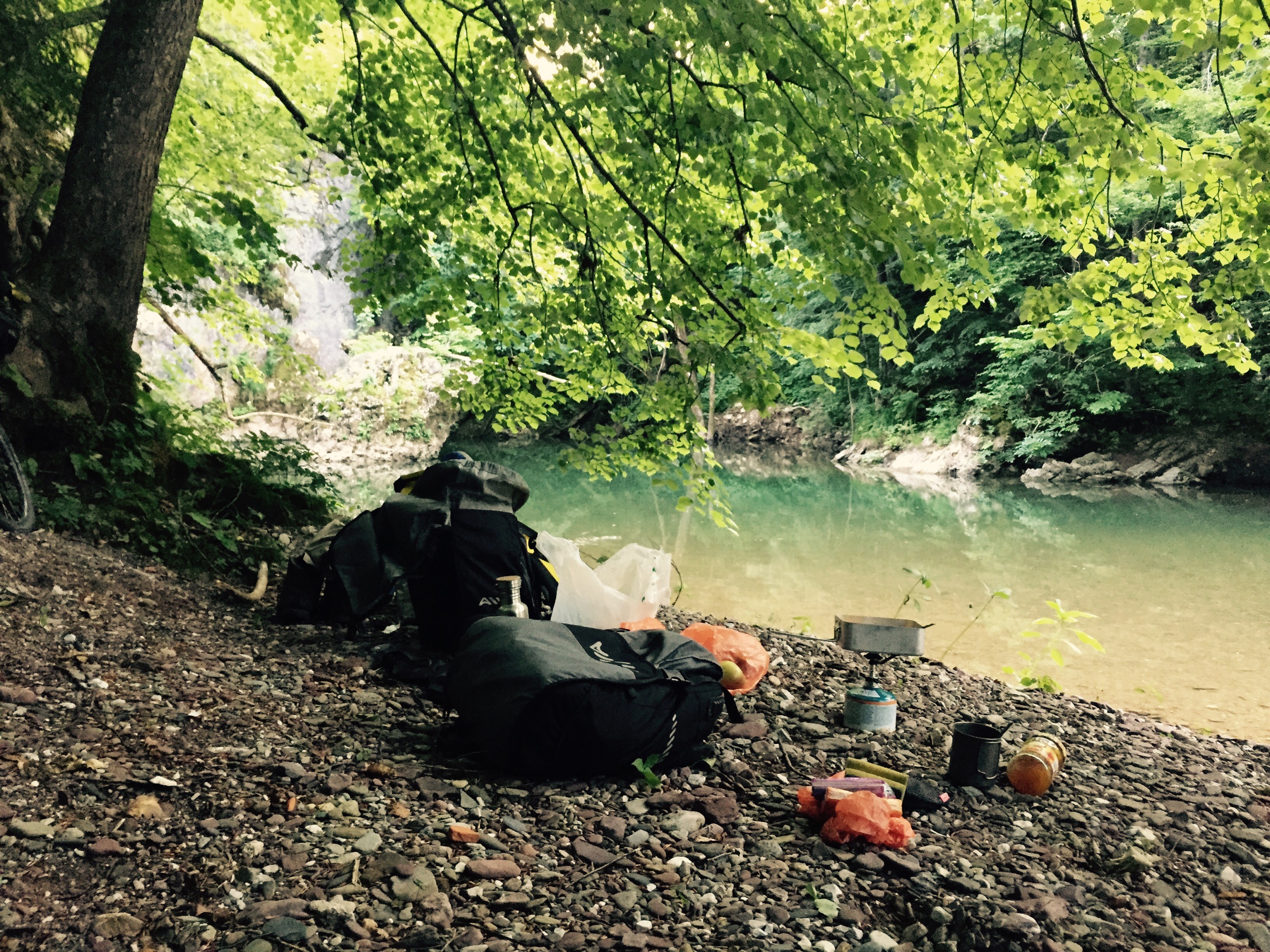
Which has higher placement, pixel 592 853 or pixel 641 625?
pixel 641 625

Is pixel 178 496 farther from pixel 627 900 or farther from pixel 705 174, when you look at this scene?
pixel 627 900

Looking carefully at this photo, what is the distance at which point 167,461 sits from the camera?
468 centimetres

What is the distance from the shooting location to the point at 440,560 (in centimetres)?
362

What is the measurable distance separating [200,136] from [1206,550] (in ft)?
41.4

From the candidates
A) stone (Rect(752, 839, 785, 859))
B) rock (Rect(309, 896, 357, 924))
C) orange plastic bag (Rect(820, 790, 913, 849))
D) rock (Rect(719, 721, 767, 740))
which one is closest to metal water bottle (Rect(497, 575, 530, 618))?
rock (Rect(719, 721, 767, 740))

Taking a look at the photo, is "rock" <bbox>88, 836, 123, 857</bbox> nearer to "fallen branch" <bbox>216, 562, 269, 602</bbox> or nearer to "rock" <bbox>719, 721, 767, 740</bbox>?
"rock" <bbox>719, 721, 767, 740</bbox>

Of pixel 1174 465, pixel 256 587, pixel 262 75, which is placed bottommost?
pixel 256 587

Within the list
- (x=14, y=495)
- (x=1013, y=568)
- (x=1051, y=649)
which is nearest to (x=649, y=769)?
(x=14, y=495)

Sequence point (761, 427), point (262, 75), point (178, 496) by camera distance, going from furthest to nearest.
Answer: point (761, 427) < point (262, 75) < point (178, 496)

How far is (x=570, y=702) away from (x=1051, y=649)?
394 cm

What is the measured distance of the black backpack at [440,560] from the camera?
11.7 ft

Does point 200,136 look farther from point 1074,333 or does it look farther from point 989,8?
point 1074,333

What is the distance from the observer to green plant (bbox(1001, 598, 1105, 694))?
460 centimetres

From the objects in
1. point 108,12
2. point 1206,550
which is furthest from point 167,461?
point 1206,550
